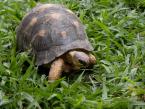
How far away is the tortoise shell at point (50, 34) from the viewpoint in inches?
160

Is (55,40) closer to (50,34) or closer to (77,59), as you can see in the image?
(50,34)

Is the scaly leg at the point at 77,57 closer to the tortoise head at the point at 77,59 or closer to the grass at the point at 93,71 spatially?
the tortoise head at the point at 77,59

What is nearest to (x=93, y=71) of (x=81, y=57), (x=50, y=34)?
(x=81, y=57)

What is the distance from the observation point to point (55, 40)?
4.09 metres

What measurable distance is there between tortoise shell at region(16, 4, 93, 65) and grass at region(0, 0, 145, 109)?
13cm

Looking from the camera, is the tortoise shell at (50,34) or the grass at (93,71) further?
the tortoise shell at (50,34)

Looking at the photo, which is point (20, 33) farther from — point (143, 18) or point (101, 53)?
point (143, 18)

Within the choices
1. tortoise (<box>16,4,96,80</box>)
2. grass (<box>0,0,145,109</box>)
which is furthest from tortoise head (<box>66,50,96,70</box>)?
grass (<box>0,0,145,109</box>)

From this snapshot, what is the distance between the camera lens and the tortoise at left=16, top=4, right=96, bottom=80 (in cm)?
403

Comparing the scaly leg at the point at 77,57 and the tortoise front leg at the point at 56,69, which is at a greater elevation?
the scaly leg at the point at 77,57

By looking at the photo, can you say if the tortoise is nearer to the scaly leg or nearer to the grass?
the scaly leg

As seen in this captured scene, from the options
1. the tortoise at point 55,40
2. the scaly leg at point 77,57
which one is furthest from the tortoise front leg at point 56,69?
the scaly leg at point 77,57

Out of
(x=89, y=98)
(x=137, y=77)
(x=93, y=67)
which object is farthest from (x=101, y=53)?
(x=89, y=98)

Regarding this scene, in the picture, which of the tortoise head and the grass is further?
the tortoise head
